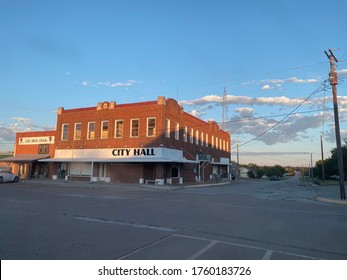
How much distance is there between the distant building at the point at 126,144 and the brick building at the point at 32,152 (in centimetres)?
42

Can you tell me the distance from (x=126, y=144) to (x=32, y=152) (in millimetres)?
17789

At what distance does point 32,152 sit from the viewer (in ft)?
148

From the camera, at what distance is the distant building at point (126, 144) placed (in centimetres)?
3419

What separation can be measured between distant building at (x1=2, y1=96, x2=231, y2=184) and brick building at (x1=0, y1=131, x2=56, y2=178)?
418mm

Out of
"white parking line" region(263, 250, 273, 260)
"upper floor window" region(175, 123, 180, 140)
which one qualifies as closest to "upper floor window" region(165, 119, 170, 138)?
"upper floor window" region(175, 123, 180, 140)

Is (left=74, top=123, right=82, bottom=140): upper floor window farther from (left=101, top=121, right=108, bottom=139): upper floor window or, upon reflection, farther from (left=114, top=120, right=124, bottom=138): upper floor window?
(left=114, top=120, right=124, bottom=138): upper floor window

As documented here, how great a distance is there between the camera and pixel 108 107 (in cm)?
3744

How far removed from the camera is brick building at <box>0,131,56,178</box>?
42625 mm

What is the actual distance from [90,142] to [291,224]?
1233 inches

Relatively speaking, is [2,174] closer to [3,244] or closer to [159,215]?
[159,215]

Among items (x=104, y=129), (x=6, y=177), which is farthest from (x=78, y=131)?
(x=6, y=177)

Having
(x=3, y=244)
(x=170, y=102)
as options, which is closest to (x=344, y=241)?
(x=3, y=244)

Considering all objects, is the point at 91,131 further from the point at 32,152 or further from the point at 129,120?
the point at 32,152

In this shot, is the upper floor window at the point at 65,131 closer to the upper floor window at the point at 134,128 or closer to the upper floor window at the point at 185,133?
the upper floor window at the point at 134,128
